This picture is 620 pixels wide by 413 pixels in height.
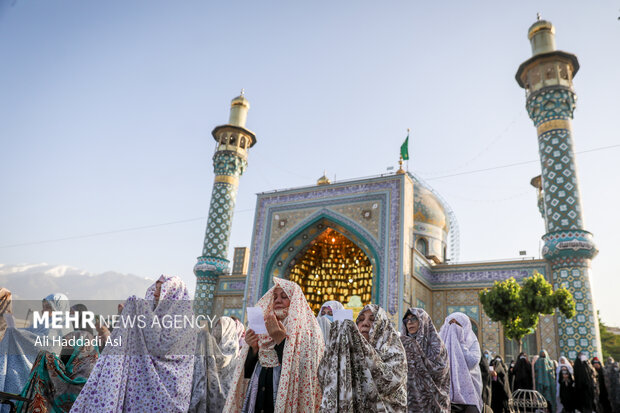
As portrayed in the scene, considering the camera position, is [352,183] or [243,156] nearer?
[352,183]

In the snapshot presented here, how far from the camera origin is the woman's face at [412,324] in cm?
259

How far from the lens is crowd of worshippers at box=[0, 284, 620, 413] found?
176 cm

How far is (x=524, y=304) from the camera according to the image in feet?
25.8

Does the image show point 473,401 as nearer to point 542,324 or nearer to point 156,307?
point 156,307

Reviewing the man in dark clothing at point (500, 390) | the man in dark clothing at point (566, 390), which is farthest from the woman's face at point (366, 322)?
the man in dark clothing at point (566, 390)

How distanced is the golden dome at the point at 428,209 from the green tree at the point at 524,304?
727cm

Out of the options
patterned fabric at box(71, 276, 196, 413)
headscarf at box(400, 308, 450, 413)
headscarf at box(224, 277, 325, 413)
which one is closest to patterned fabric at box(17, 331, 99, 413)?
patterned fabric at box(71, 276, 196, 413)

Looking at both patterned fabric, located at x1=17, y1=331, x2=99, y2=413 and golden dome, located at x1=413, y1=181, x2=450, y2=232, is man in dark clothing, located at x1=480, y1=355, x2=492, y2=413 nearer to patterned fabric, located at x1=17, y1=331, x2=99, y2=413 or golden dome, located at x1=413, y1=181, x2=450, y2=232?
patterned fabric, located at x1=17, y1=331, x2=99, y2=413

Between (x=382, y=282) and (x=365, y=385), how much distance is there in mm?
8294

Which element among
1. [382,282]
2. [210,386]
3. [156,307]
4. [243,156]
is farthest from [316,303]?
[156,307]

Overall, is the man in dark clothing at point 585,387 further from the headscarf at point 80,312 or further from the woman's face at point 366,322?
the headscarf at point 80,312

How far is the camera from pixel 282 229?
11711 mm

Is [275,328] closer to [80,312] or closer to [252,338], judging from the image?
[252,338]

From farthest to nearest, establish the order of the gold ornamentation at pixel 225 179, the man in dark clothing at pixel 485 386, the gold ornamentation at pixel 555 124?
the gold ornamentation at pixel 225 179
the gold ornamentation at pixel 555 124
the man in dark clothing at pixel 485 386
